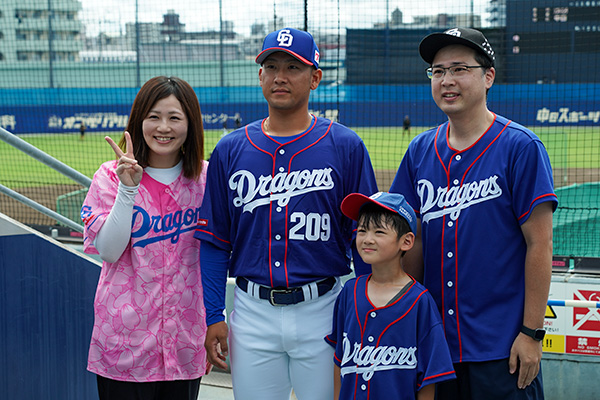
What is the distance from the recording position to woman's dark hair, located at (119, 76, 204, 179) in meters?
2.51

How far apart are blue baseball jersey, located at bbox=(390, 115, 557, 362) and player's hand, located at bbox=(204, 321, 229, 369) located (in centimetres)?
82

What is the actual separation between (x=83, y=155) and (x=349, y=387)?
18819 millimetres

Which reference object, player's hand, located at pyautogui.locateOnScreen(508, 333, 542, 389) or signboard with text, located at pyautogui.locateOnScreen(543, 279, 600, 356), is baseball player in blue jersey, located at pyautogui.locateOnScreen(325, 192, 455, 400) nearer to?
player's hand, located at pyautogui.locateOnScreen(508, 333, 542, 389)

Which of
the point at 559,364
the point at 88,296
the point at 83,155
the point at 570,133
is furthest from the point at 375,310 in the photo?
the point at 570,133

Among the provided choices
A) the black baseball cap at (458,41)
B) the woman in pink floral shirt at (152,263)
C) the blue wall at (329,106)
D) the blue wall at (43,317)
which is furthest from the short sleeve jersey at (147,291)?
the blue wall at (329,106)

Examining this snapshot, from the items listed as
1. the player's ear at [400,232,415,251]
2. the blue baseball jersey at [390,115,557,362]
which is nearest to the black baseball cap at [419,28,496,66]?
the blue baseball jersey at [390,115,557,362]

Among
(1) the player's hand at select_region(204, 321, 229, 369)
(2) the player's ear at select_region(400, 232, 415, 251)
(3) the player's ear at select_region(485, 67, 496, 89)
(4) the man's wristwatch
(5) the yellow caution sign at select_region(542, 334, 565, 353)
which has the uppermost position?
(3) the player's ear at select_region(485, 67, 496, 89)

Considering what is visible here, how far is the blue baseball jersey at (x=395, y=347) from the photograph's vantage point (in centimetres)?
217

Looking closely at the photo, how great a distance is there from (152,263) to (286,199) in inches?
23.0

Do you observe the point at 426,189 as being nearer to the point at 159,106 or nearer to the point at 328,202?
the point at 328,202

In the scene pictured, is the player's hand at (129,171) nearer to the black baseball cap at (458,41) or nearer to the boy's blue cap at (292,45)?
the boy's blue cap at (292,45)

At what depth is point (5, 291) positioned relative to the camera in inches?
113

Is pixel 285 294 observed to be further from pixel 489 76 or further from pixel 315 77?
pixel 489 76

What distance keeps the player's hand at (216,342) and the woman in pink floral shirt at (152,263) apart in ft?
0.49
